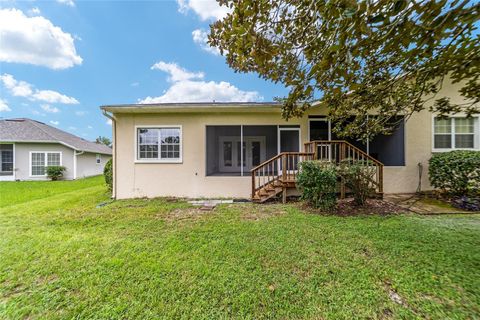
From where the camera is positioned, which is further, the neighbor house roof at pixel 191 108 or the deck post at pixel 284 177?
the neighbor house roof at pixel 191 108

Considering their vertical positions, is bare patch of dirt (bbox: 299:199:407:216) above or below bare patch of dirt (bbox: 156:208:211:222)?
above

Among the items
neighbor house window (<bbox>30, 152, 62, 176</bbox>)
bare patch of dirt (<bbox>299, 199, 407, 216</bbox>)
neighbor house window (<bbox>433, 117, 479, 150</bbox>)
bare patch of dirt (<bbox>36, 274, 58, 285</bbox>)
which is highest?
neighbor house window (<bbox>433, 117, 479, 150</bbox>)

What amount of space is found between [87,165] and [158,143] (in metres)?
14.2

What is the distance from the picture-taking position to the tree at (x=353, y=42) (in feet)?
6.35

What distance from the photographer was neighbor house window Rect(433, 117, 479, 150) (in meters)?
7.12

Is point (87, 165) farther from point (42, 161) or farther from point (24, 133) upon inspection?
point (24, 133)

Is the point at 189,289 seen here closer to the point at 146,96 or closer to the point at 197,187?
the point at 197,187

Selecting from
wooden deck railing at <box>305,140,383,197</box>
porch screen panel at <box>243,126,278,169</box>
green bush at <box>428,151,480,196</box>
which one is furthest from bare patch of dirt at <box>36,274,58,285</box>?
green bush at <box>428,151,480,196</box>

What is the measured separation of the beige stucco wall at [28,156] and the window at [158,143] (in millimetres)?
12231

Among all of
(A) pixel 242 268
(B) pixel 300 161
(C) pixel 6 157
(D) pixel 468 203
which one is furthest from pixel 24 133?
(D) pixel 468 203

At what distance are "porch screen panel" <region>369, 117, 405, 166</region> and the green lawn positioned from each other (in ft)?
10.5

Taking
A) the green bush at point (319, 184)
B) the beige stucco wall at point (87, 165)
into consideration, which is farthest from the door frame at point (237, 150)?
the beige stucco wall at point (87, 165)

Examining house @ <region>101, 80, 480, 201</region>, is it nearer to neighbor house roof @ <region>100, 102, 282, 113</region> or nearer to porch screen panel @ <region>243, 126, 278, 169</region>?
neighbor house roof @ <region>100, 102, 282, 113</region>

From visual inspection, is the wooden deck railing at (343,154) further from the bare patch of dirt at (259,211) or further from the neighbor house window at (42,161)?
the neighbor house window at (42,161)
